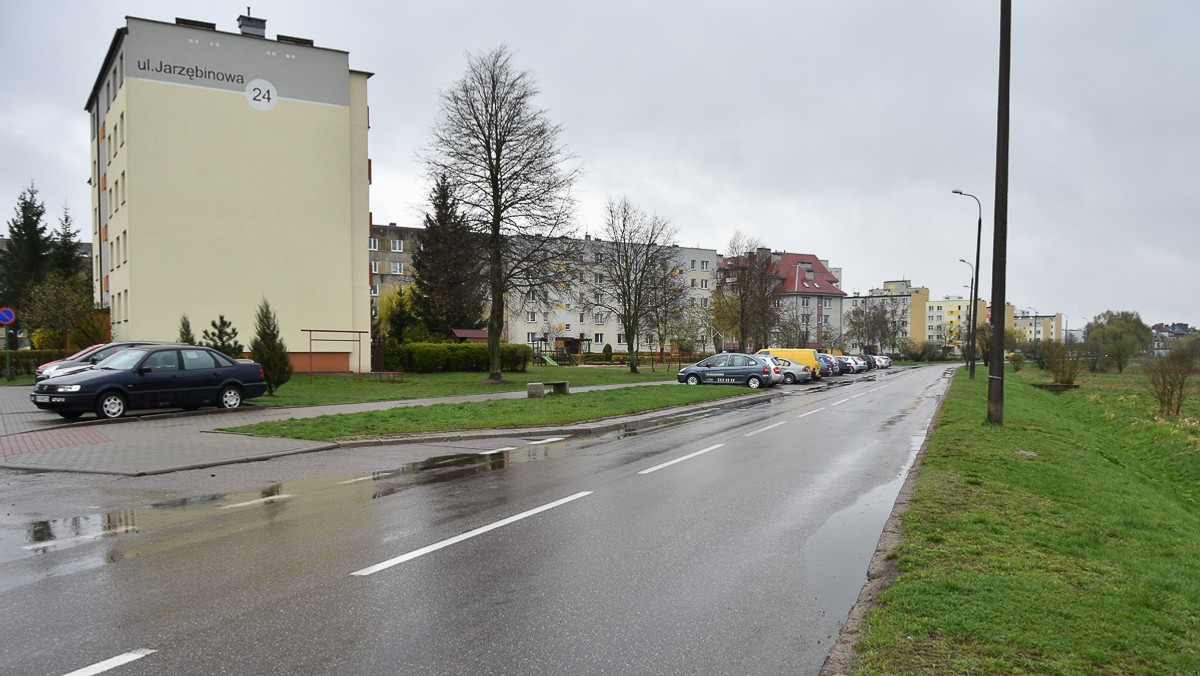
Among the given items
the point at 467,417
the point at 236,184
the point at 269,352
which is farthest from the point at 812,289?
the point at 467,417

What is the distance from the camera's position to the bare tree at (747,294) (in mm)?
55500

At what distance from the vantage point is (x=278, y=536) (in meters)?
6.83

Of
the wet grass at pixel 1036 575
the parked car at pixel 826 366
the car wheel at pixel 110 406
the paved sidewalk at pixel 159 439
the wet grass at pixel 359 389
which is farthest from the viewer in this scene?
the parked car at pixel 826 366

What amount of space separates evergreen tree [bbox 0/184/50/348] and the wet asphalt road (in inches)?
2398

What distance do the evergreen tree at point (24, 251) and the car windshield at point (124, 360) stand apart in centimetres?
4850

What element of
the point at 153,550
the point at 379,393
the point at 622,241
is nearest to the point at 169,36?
the point at 379,393

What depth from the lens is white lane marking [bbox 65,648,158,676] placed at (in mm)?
3881

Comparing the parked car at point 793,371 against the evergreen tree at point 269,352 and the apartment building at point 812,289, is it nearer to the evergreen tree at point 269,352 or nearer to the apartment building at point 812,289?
the evergreen tree at point 269,352

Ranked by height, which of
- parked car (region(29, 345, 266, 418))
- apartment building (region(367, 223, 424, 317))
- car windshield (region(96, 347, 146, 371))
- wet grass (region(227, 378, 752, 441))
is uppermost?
apartment building (region(367, 223, 424, 317))

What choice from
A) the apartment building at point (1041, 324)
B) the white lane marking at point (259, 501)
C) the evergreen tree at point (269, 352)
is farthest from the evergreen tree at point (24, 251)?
the apartment building at point (1041, 324)

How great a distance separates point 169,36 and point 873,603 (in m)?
42.1

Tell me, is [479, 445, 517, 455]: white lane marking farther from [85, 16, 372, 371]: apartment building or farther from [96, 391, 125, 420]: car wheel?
[85, 16, 372, 371]: apartment building

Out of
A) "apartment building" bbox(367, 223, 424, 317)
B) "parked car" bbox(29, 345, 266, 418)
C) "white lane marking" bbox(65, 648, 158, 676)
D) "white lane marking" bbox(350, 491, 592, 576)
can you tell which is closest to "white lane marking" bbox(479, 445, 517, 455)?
"white lane marking" bbox(350, 491, 592, 576)

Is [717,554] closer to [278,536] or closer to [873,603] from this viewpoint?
[873,603]
